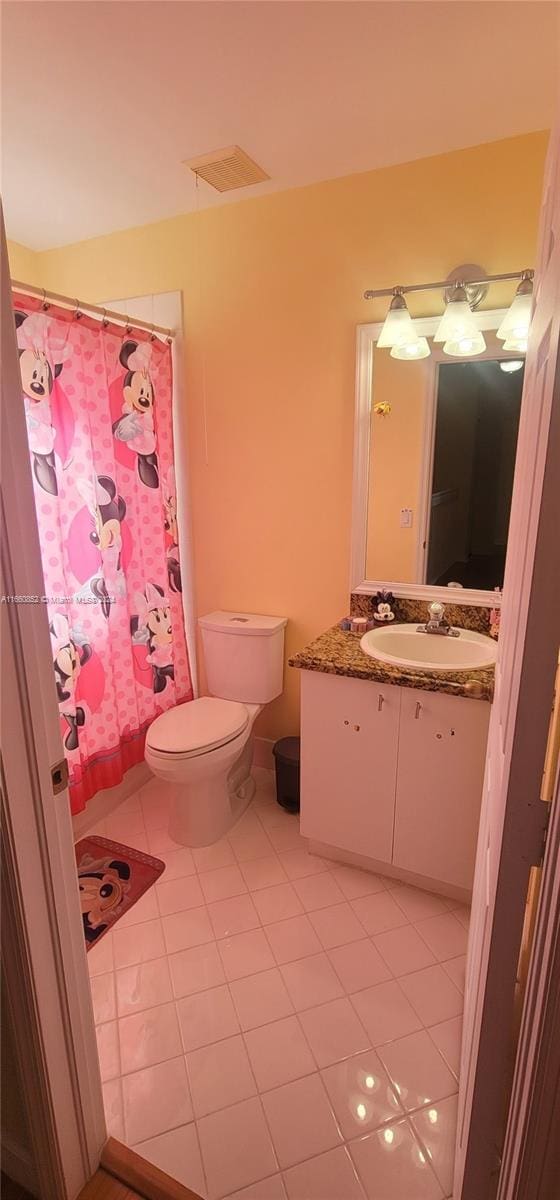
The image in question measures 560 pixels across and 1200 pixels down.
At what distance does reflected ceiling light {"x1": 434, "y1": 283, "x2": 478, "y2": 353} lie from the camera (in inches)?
68.0

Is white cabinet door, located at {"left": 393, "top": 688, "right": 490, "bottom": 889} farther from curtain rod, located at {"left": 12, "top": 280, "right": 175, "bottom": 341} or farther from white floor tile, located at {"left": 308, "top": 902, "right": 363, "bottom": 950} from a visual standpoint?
curtain rod, located at {"left": 12, "top": 280, "right": 175, "bottom": 341}

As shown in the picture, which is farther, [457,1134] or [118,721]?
[118,721]

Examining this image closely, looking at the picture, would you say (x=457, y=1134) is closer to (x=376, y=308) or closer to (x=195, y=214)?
(x=376, y=308)

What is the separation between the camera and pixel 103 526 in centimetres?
206

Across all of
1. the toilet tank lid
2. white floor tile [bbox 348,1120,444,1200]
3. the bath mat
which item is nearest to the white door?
white floor tile [bbox 348,1120,444,1200]

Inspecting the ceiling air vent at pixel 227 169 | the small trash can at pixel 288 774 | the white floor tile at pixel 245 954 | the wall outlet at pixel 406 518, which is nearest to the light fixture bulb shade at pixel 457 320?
the wall outlet at pixel 406 518

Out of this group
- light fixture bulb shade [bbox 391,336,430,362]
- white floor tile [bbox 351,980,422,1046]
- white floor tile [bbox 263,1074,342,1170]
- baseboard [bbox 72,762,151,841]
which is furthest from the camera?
baseboard [bbox 72,762,151,841]

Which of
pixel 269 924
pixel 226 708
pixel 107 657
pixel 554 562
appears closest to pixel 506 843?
pixel 554 562

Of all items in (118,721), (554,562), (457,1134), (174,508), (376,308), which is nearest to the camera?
(554,562)

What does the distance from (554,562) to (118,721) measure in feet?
6.52

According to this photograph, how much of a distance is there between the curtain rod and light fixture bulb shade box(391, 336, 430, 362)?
1001mm

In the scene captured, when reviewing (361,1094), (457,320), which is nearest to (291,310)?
(457,320)

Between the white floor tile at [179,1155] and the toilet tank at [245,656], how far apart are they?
1.35 m

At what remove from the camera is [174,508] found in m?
2.44
